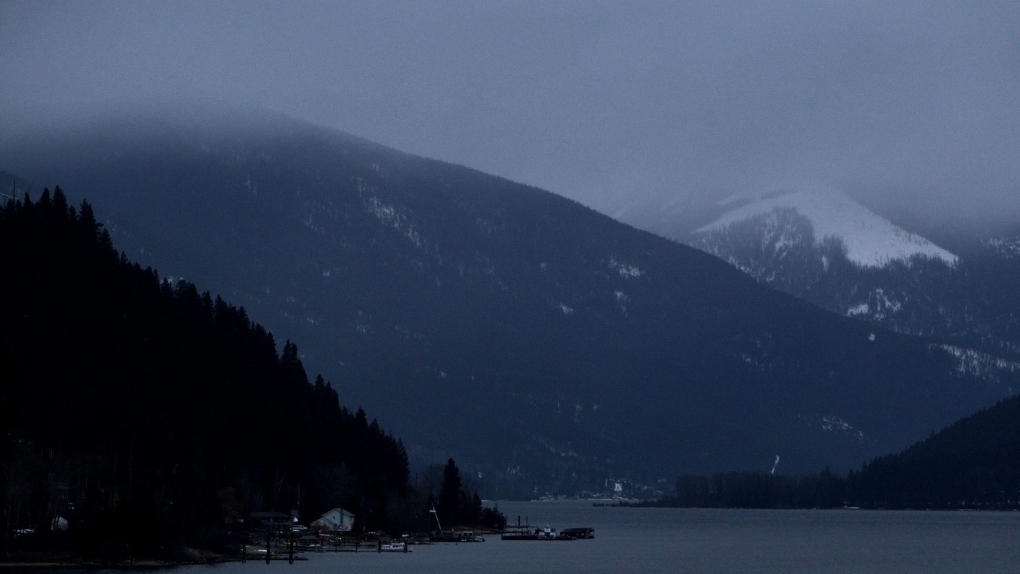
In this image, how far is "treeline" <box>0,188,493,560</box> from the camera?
132 meters

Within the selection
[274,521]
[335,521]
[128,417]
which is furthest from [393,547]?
[128,417]

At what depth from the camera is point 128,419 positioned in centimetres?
15250

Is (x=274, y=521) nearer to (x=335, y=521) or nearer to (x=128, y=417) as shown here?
(x=335, y=521)

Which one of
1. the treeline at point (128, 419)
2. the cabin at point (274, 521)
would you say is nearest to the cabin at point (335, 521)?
the treeline at point (128, 419)

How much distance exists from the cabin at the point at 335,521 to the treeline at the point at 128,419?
3.94 ft

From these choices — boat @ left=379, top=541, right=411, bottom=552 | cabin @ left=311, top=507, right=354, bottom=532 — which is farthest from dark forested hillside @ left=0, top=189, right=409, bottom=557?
boat @ left=379, top=541, right=411, bottom=552

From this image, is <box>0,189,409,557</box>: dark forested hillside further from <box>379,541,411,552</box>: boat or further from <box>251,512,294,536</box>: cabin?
<box>379,541,411,552</box>: boat

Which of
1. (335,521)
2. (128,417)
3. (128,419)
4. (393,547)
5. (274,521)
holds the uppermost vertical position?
(128,417)

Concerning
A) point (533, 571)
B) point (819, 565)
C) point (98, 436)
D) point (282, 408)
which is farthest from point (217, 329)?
point (819, 565)

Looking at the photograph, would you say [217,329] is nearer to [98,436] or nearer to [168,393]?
[168,393]

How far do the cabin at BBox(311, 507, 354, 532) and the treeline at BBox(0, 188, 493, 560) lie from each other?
1.20 meters

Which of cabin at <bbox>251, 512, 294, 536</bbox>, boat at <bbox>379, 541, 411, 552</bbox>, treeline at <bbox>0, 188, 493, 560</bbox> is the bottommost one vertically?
boat at <bbox>379, 541, 411, 552</bbox>

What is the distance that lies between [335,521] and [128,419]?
37.9 metres

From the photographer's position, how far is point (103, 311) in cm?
17288
